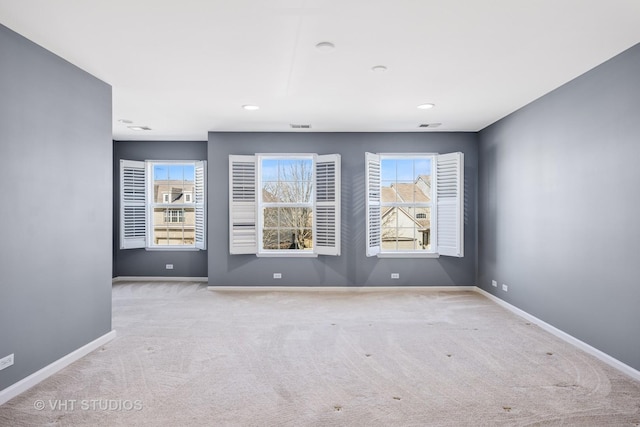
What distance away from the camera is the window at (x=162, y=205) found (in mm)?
6508

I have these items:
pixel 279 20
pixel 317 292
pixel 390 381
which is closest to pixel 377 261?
pixel 317 292

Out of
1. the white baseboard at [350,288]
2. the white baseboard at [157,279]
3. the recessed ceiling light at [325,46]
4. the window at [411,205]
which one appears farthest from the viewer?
the white baseboard at [157,279]

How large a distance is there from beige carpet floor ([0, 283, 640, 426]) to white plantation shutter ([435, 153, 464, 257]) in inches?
51.2

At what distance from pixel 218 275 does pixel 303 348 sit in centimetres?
285

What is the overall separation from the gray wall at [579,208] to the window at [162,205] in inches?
194

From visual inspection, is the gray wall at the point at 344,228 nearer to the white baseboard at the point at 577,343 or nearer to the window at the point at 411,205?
the window at the point at 411,205

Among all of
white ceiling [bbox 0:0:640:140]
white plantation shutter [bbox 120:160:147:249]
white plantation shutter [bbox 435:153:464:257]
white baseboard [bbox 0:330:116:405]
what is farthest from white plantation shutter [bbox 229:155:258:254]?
white plantation shutter [bbox 435:153:464:257]

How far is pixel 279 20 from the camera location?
95.3 inches

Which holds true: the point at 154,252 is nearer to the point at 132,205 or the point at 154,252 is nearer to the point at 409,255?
the point at 132,205

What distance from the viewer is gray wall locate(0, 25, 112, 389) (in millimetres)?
2557

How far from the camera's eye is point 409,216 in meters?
6.07

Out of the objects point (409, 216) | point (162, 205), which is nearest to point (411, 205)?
point (409, 216)

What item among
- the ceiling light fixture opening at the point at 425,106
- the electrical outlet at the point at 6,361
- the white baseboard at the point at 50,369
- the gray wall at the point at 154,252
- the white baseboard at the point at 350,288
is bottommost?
the white baseboard at the point at 50,369

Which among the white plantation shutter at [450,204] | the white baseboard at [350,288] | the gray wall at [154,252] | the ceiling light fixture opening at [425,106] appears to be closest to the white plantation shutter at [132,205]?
the gray wall at [154,252]
